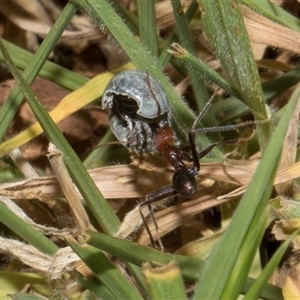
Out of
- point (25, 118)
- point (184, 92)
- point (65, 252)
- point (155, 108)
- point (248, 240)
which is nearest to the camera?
point (248, 240)

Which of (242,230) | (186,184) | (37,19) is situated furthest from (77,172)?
(37,19)

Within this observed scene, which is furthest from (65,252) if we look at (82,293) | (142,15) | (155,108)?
(142,15)

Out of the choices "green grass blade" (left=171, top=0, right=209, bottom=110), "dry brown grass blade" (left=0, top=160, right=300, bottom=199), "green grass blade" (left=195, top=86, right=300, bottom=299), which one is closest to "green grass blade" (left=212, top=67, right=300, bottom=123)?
"green grass blade" (left=171, top=0, right=209, bottom=110)

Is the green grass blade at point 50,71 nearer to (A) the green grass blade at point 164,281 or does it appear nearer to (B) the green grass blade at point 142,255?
(B) the green grass blade at point 142,255

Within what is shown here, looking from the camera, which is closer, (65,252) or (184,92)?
(65,252)

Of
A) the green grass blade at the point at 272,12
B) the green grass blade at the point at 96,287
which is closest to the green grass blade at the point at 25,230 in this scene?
Answer: the green grass blade at the point at 96,287

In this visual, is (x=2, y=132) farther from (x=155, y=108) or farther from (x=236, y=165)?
(x=236, y=165)
